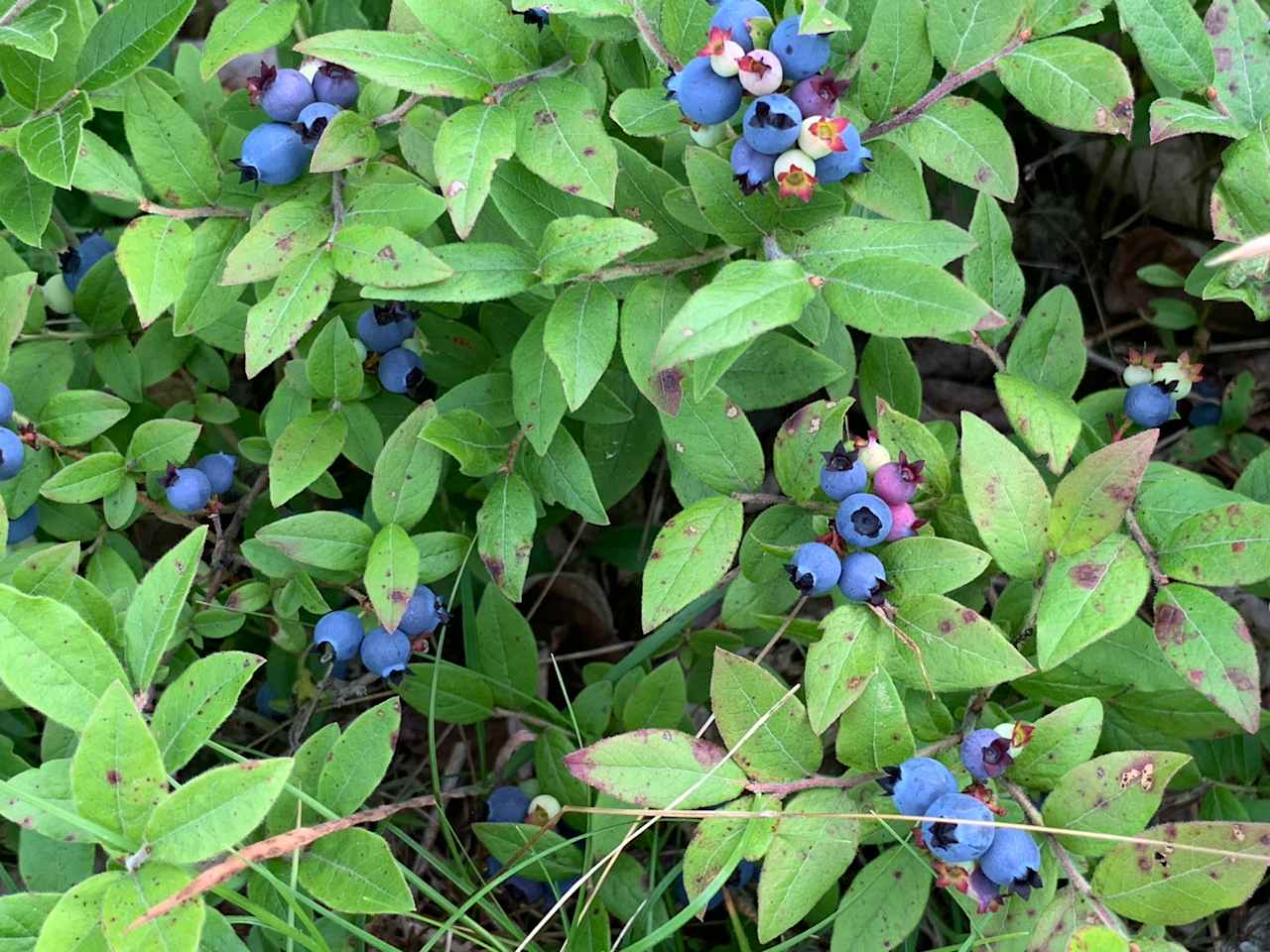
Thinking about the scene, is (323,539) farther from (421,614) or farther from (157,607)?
(157,607)

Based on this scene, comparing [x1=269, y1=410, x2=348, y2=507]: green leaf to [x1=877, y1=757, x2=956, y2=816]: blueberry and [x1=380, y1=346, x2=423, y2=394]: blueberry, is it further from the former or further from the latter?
[x1=877, y1=757, x2=956, y2=816]: blueberry

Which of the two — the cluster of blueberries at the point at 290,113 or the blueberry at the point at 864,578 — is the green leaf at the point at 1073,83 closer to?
the blueberry at the point at 864,578

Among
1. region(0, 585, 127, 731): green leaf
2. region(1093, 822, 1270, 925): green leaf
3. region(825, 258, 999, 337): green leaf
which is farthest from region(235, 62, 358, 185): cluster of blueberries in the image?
region(1093, 822, 1270, 925): green leaf

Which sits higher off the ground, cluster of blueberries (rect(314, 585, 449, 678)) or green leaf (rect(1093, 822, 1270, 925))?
green leaf (rect(1093, 822, 1270, 925))

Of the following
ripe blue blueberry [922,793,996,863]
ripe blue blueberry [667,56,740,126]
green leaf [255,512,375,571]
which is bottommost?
green leaf [255,512,375,571]

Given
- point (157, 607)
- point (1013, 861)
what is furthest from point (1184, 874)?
point (157, 607)

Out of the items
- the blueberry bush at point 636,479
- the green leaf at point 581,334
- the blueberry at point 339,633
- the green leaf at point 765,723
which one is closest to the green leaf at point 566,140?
the blueberry bush at point 636,479
